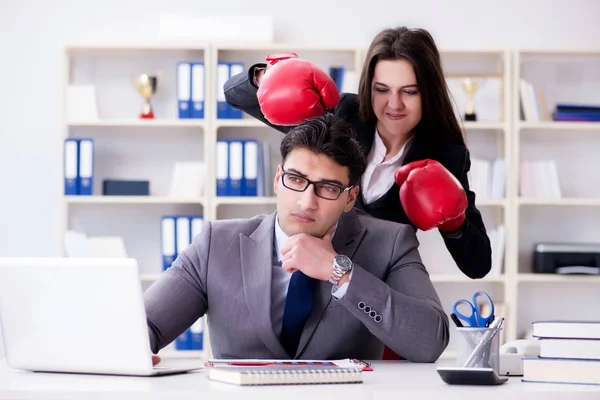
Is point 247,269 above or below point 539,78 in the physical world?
below

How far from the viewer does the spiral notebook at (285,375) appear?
133cm

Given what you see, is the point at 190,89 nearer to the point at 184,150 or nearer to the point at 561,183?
the point at 184,150

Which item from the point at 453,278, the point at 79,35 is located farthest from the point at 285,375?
the point at 79,35

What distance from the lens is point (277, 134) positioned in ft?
15.1

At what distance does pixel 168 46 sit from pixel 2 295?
3.04m

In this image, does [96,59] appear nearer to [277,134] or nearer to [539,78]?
[277,134]

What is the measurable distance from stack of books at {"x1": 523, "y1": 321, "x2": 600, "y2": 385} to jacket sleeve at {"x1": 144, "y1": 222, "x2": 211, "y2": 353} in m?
0.80

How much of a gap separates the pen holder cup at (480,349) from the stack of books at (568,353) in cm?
11

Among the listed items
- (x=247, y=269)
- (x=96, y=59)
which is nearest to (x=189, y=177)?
(x=96, y=59)

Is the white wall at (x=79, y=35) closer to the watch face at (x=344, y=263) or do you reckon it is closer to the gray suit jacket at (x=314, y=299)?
the gray suit jacket at (x=314, y=299)

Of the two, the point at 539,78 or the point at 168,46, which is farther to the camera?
the point at 539,78

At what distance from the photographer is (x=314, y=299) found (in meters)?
1.88

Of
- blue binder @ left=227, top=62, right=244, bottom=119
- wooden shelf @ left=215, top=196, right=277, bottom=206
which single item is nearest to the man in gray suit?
wooden shelf @ left=215, top=196, right=277, bottom=206

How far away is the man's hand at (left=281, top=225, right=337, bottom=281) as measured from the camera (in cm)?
172
